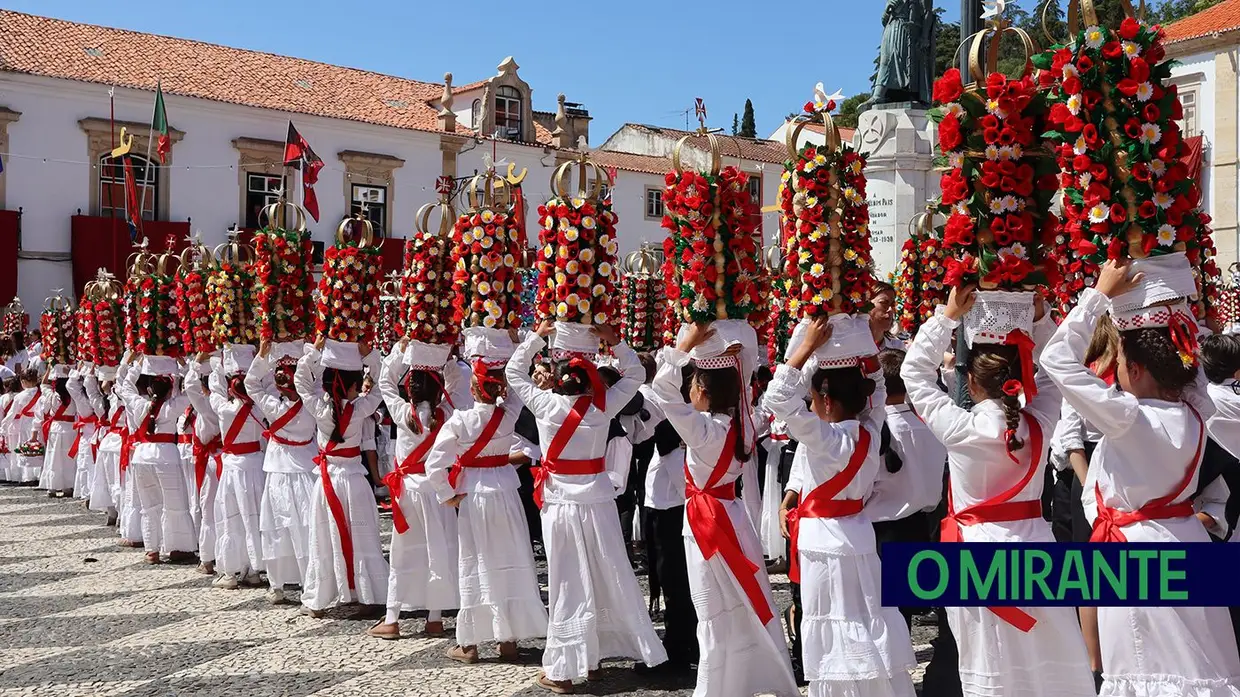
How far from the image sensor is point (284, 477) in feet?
27.3

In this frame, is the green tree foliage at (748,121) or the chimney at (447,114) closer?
the chimney at (447,114)

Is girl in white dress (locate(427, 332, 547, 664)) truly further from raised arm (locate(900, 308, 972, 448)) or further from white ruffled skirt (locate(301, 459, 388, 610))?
raised arm (locate(900, 308, 972, 448))

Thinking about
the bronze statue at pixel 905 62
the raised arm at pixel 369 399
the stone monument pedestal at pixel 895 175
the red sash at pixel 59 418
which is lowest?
the red sash at pixel 59 418

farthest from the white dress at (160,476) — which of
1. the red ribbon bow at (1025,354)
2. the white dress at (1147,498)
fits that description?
the white dress at (1147,498)

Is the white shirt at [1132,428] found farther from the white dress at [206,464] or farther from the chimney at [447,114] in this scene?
the chimney at [447,114]

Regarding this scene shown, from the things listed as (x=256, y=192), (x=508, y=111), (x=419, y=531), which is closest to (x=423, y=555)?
(x=419, y=531)

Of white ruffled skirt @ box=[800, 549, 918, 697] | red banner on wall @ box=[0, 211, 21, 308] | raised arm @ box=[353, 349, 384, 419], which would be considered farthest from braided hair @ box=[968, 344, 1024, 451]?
red banner on wall @ box=[0, 211, 21, 308]

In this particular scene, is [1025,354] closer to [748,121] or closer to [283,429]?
[283,429]

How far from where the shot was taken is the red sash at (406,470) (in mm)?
7164

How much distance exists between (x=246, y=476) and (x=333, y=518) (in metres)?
1.53

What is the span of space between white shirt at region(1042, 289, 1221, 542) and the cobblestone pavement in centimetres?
249

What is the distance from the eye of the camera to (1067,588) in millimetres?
3141

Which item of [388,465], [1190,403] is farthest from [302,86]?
[1190,403]

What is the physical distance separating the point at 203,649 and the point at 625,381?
10.3 feet
